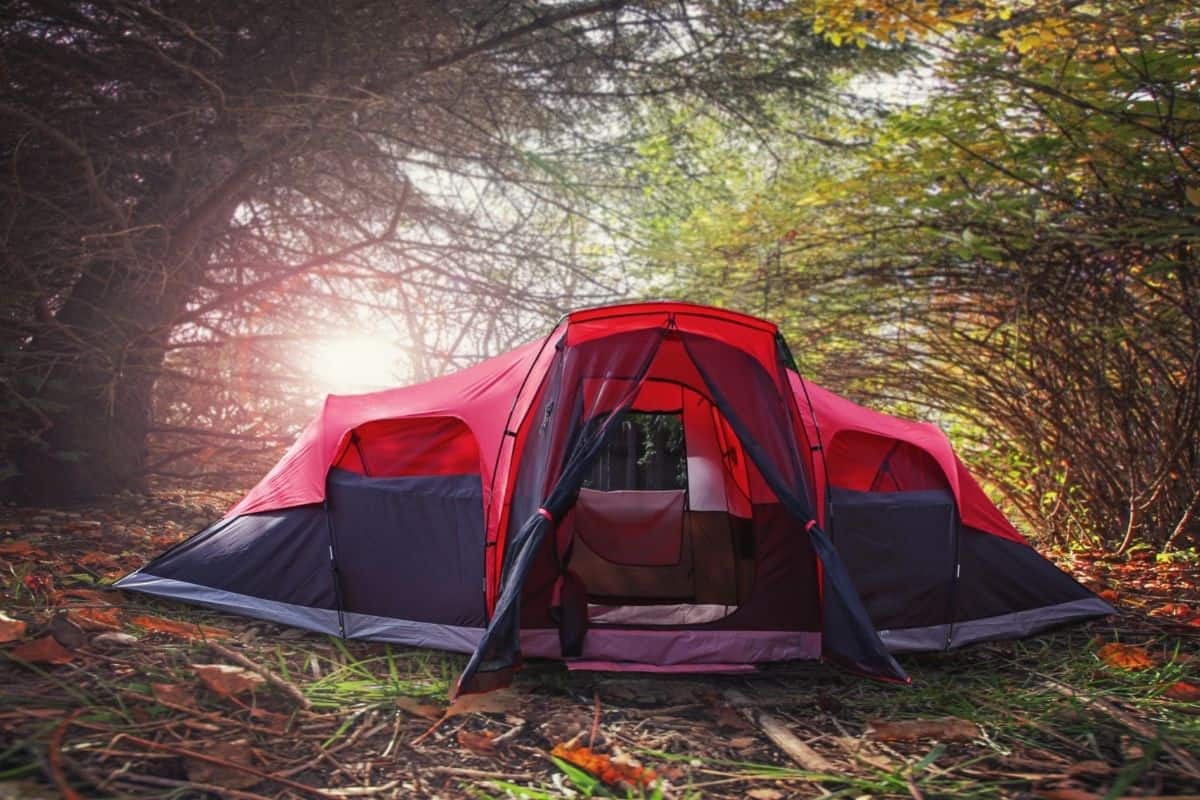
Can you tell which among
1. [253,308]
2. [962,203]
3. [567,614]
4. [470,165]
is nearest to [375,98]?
[470,165]

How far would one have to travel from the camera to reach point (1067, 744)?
8.69ft

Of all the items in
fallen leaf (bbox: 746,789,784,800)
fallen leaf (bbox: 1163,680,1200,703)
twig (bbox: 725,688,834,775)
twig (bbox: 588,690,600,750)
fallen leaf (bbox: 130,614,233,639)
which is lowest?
fallen leaf (bbox: 746,789,784,800)

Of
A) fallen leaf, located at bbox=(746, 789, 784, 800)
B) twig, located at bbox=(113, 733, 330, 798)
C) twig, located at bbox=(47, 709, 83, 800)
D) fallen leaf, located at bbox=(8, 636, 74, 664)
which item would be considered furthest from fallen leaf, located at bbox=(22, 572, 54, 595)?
fallen leaf, located at bbox=(746, 789, 784, 800)

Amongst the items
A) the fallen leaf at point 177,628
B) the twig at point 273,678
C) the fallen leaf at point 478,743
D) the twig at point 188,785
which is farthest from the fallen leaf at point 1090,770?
the fallen leaf at point 177,628

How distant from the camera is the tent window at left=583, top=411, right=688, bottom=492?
15.9 feet

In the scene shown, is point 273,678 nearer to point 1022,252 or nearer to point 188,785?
point 188,785

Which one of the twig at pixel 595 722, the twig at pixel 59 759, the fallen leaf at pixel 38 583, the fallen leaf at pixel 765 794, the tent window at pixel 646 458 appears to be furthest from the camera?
the tent window at pixel 646 458

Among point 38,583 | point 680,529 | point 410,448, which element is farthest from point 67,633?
point 680,529

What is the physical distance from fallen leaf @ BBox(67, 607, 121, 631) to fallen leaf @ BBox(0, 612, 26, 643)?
0.78 ft

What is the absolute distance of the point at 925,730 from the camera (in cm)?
279

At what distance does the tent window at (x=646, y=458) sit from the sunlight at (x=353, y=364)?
2146 millimetres

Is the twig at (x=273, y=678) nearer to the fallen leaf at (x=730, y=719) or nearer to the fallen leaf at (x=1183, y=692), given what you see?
the fallen leaf at (x=730, y=719)

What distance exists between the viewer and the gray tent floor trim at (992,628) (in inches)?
144

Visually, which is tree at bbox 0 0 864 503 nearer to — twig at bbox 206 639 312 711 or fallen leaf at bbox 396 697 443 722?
twig at bbox 206 639 312 711
